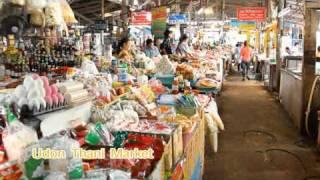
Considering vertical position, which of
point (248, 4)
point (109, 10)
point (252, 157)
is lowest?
point (252, 157)

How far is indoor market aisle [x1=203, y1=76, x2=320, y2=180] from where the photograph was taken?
5.37 meters

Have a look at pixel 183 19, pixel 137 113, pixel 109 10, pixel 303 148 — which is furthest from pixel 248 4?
pixel 137 113

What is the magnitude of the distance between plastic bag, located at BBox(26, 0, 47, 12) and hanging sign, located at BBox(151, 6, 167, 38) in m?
8.95

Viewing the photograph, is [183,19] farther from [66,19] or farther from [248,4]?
[248,4]

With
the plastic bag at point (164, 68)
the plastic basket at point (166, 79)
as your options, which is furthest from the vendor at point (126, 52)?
the plastic basket at point (166, 79)

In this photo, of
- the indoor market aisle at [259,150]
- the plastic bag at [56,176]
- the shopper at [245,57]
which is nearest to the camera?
the plastic bag at [56,176]

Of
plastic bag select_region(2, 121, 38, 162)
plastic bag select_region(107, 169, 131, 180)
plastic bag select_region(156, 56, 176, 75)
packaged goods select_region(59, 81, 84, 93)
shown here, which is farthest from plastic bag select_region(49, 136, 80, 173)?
plastic bag select_region(156, 56, 176, 75)

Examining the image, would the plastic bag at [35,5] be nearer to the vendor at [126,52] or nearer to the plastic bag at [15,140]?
the plastic bag at [15,140]

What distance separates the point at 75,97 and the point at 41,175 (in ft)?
2.81

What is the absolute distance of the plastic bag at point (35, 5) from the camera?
115 inches

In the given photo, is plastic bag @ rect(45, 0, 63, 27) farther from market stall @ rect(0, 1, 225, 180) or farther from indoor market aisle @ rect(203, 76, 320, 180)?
indoor market aisle @ rect(203, 76, 320, 180)

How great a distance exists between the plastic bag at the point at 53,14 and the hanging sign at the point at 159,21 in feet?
28.7

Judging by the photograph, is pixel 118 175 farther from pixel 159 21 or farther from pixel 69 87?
pixel 159 21

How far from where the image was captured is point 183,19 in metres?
15.6
